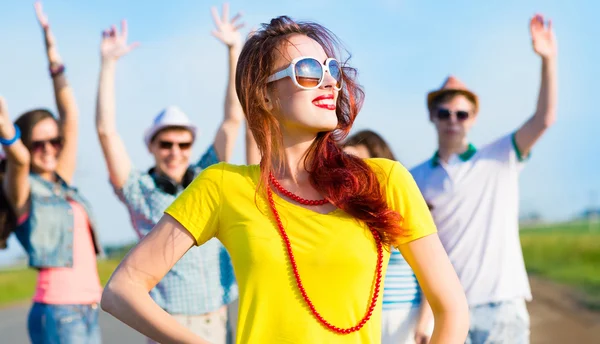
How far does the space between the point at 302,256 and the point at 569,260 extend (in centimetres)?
3009

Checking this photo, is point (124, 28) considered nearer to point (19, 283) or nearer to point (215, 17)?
point (215, 17)

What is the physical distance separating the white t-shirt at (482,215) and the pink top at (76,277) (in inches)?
85.3

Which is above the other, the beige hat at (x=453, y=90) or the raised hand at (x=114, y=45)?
the raised hand at (x=114, y=45)

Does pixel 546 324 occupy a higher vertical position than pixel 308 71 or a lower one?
lower

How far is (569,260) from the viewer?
102ft

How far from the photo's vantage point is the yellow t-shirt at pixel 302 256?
2578 mm

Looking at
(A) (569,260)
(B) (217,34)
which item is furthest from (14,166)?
(A) (569,260)

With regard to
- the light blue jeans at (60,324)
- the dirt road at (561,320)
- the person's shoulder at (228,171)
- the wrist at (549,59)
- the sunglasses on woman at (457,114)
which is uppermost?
the wrist at (549,59)

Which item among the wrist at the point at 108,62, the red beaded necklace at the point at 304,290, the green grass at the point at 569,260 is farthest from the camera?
the green grass at the point at 569,260

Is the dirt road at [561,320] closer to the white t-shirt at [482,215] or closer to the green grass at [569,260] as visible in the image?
the green grass at [569,260]

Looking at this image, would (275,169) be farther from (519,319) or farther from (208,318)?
(519,319)

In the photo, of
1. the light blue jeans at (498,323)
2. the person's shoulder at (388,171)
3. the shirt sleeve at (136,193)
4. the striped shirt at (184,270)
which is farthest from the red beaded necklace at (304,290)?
the light blue jeans at (498,323)

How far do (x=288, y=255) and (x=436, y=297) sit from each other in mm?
443

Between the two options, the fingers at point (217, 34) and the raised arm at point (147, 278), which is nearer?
the raised arm at point (147, 278)
